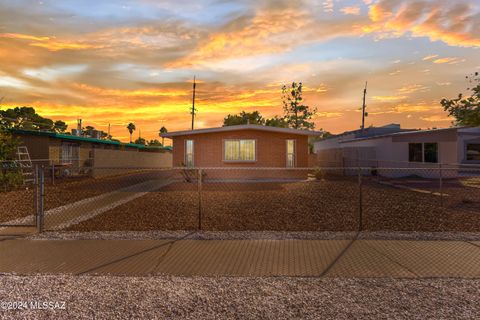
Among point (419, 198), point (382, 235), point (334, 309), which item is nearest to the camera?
point (334, 309)

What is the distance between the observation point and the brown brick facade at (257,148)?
22.5 meters

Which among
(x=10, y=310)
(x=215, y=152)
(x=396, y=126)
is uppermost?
(x=396, y=126)

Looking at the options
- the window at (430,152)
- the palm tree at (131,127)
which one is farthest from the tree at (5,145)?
the palm tree at (131,127)

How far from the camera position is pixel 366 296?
4.47 metres

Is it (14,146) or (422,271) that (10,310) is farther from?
(14,146)

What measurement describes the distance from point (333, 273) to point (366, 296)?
89cm

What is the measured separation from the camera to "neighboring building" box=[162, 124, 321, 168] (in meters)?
22.5

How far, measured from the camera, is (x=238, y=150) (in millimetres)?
22719

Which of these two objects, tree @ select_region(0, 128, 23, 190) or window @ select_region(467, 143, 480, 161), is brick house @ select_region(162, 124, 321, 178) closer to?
tree @ select_region(0, 128, 23, 190)

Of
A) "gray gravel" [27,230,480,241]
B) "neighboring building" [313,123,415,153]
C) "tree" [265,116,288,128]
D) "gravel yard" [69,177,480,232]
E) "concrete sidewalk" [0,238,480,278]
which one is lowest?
"concrete sidewalk" [0,238,480,278]

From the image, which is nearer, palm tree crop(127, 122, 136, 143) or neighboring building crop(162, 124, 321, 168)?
neighboring building crop(162, 124, 321, 168)

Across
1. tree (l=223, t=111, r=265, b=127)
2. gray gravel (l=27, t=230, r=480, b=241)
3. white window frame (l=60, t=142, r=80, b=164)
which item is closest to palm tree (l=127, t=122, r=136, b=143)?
tree (l=223, t=111, r=265, b=127)

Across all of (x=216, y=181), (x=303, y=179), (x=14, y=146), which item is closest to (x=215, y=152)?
(x=216, y=181)

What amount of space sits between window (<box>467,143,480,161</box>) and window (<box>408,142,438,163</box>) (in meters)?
9.06
